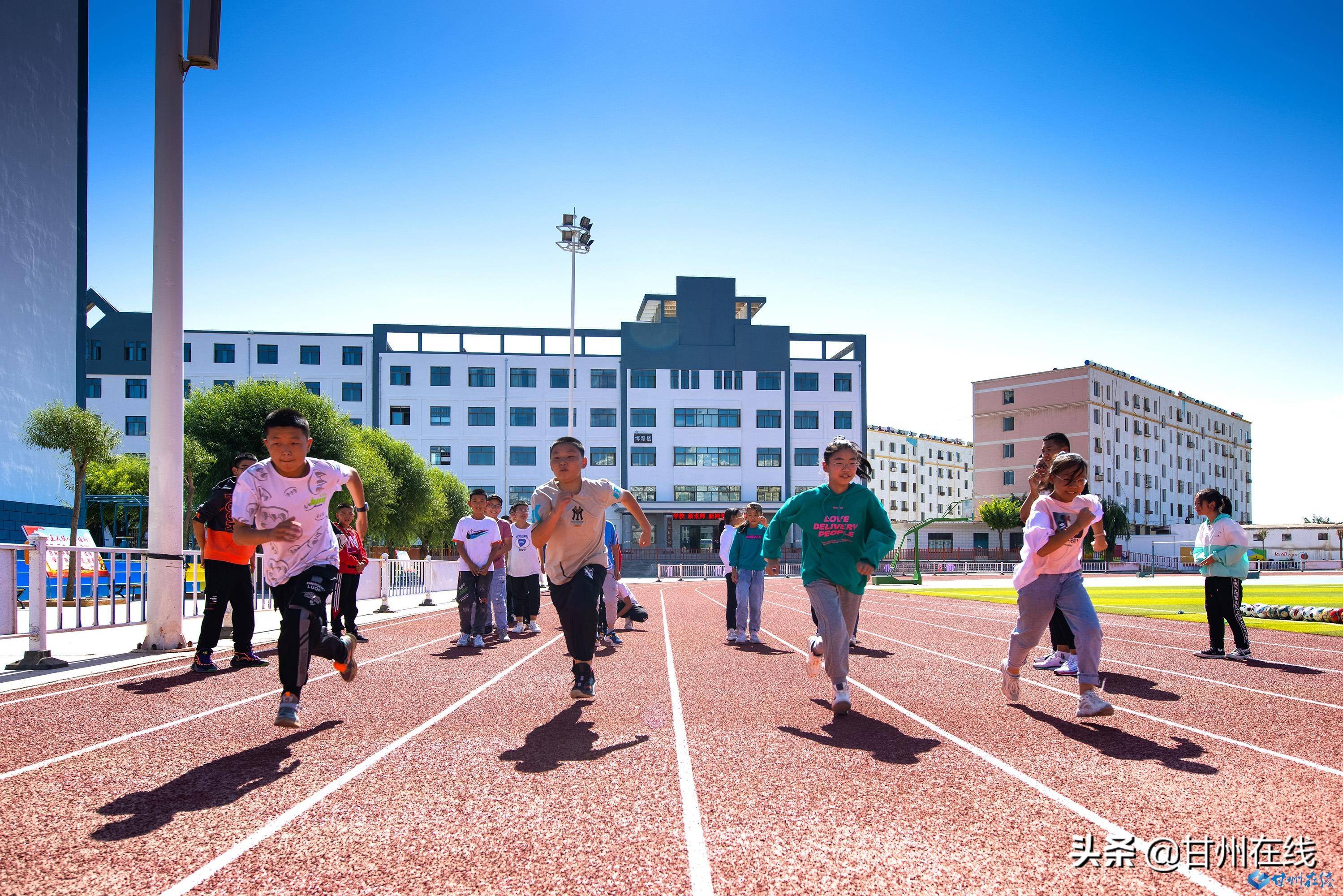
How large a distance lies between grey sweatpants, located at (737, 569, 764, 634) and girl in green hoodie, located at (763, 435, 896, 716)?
5.36 meters

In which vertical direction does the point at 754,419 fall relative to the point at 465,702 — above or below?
above

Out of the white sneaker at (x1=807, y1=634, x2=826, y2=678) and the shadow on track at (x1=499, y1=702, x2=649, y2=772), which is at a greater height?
the white sneaker at (x1=807, y1=634, x2=826, y2=678)

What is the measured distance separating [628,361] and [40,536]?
59.0 meters

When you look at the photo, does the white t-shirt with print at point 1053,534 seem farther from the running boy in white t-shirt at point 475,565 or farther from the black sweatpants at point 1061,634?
the running boy in white t-shirt at point 475,565

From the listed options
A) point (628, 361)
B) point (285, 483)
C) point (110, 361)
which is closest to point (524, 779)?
point (285, 483)

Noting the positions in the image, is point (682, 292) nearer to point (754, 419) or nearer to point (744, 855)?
point (754, 419)

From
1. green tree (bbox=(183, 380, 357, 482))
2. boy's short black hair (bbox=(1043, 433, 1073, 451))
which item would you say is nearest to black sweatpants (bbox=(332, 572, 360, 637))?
boy's short black hair (bbox=(1043, 433, 1073, 451))

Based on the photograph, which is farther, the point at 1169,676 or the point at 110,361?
the point at 110,361

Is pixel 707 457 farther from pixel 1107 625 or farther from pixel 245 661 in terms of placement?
pixel 245 661

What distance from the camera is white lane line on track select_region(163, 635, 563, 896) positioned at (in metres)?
3.14

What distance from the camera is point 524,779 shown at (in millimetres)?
4523

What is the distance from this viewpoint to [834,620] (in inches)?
255

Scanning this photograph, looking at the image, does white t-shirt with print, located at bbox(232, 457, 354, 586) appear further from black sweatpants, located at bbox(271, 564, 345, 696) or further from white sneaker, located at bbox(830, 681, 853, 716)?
white sneaker, located at bbox(830, 681, 853, 716)

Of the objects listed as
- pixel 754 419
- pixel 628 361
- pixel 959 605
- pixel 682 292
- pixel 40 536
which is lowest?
pixel 959 605
